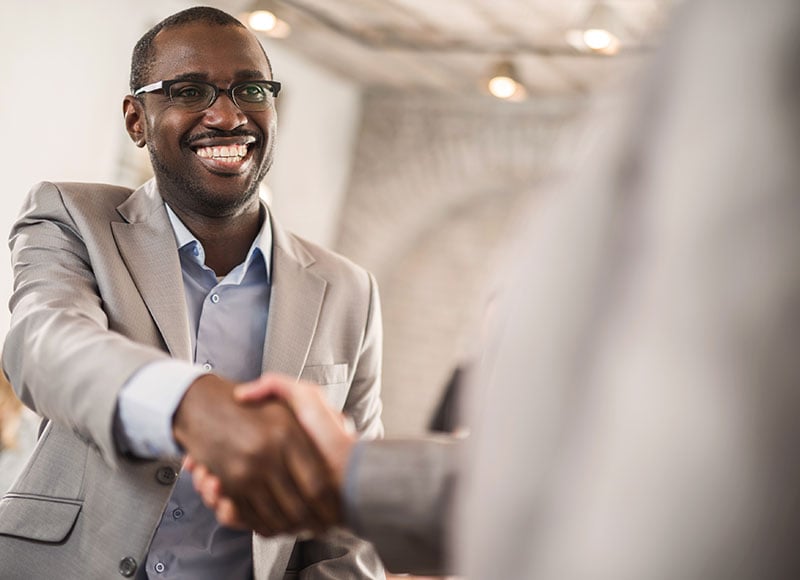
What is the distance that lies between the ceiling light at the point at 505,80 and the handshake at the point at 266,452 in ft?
16.1

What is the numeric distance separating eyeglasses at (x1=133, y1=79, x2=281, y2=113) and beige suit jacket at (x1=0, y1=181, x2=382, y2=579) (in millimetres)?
182

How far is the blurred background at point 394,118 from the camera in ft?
17.5

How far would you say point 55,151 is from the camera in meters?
5.50

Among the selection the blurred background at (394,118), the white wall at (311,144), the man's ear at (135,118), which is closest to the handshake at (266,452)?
the man's ear at (135,118)

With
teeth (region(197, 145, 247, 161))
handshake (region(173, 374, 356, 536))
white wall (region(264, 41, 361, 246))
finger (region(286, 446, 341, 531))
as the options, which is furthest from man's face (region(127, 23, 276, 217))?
white wall (region(264, 41, 361, 246))

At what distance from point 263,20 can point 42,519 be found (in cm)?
409

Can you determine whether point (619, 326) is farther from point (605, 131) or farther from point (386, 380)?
point (386, 380)

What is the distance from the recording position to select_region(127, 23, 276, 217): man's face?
1.91m

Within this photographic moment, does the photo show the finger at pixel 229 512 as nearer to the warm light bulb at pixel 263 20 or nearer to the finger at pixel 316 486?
the finger at pixel 316 486

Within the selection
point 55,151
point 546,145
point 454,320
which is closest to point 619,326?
point 55,151

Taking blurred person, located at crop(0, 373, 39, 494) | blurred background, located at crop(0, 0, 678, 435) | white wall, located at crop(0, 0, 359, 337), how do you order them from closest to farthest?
1. blurred person, located at crop(0, 373, 39, 494)
2. white wall, located at crop(0, 0, 359, 337)
3. blurred background, located at crop(0, 0, 678, 435)

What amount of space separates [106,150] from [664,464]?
5.51 meters

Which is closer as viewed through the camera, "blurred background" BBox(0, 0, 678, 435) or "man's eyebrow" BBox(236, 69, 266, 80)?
"man's eyebrow" BBox(236, 69, 266, 80)

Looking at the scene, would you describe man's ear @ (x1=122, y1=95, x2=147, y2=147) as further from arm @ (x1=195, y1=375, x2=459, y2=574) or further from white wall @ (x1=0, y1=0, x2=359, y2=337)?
white wall @ (x1=0, y1=0, x2=359, y2=337)
